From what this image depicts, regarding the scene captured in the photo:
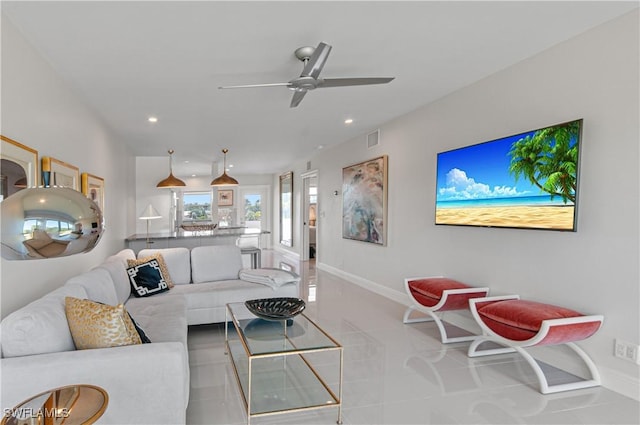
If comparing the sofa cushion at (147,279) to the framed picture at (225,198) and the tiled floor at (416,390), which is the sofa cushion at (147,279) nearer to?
the tiled floor at (416,390)

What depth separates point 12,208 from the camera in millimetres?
1072

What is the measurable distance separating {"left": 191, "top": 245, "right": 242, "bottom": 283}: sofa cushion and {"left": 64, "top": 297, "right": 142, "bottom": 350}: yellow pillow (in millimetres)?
2347

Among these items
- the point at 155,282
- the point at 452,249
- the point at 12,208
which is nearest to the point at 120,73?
the point at 155,282

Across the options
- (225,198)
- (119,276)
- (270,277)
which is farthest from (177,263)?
(225,198)

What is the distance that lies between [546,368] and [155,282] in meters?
3.64

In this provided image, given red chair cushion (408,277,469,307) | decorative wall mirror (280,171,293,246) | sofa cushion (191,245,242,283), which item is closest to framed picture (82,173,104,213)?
sofa cushion (191,245,242,283)

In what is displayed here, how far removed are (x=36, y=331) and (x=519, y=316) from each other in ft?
9.67

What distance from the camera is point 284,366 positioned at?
2982 mm

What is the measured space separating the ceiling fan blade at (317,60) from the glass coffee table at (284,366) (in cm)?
183

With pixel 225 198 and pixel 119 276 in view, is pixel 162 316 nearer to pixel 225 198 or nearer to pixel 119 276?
pixel 119 276

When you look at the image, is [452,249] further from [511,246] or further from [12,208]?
[12,208]

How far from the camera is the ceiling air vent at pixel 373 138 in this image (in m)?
5.66

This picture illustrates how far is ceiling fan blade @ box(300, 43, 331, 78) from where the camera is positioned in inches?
92.2

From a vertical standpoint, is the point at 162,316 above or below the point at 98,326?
below
